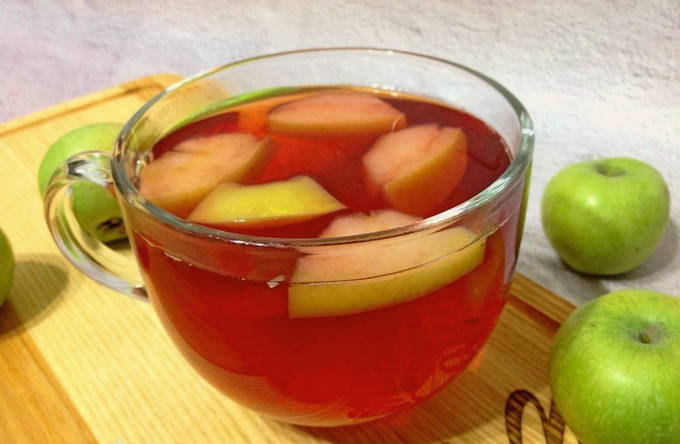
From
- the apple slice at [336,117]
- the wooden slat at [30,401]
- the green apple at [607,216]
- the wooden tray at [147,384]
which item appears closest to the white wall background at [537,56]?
the green apple at [607,216]

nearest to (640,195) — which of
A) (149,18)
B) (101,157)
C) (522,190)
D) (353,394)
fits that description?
(522,190)

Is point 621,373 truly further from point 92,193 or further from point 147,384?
point 92,193

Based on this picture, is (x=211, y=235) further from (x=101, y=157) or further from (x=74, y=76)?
(x=74, y=76)

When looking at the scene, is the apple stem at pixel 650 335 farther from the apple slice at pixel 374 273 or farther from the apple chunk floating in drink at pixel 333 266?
the apple slice at pixel 374 273

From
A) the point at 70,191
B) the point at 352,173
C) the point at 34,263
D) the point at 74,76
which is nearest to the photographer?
the point at 352,173

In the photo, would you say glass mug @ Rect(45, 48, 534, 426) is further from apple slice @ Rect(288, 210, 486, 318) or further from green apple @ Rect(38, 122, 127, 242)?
green apple @ Rect(38, 122, 127, 242)

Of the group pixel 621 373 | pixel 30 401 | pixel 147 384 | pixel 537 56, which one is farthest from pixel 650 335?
pixel 537 56
